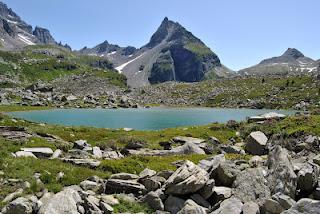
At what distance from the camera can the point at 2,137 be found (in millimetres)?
35250

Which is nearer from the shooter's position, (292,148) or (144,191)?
(144,191)

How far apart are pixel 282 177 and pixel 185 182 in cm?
510

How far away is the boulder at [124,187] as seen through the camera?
21453 millimetres

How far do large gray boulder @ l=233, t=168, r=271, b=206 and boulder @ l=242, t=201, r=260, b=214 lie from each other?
0.90 metres

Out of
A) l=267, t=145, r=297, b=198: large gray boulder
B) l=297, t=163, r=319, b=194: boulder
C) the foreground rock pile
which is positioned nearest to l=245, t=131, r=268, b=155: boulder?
the foreground rock pile

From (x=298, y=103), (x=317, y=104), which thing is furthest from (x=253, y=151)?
(x=298, y=103)

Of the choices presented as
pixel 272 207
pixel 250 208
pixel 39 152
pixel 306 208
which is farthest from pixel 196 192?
pixel 39 152

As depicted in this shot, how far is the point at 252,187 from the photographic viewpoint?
20.3 meters

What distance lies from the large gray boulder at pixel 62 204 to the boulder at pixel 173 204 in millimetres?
4516

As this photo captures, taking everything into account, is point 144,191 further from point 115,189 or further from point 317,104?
point 317,104

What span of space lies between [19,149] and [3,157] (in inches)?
179

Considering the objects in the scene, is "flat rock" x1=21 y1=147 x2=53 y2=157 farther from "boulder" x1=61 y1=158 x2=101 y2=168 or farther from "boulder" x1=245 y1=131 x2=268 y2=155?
"boulder" x1=245 y1=131 x2=268 y2=155

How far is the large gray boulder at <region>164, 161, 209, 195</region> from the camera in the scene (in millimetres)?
20125

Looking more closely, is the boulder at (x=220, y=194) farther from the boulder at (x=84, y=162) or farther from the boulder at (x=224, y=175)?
the boulder at (x=84, y=162)
